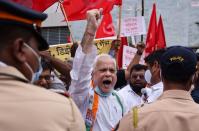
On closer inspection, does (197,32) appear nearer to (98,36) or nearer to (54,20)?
(54,20)

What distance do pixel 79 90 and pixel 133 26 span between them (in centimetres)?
609

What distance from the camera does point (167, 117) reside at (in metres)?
3.05

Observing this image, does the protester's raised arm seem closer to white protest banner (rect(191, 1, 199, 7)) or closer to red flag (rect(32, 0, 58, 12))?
red flag (rect(32, 0, 58, 12))

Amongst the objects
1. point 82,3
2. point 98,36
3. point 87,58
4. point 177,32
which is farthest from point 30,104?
point 177,32

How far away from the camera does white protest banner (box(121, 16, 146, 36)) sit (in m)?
10.2

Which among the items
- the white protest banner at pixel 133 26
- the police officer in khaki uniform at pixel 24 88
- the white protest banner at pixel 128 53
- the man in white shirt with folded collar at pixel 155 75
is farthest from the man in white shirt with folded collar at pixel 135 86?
the police officer in khaki uniform at pixel 24 88

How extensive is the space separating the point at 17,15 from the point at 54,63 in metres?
3.00

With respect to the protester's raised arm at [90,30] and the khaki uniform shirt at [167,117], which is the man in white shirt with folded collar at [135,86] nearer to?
the protester's raised arm at [90,30]

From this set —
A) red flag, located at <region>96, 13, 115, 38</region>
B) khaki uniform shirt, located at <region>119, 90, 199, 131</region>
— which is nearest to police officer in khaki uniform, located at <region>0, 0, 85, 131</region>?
khaki uniform shirt, located at <region>119, 90, 199, 131</region>

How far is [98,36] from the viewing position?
1004 cm

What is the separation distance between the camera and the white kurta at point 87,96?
14.1 feet

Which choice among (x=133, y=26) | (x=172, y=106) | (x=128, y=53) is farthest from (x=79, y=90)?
(x=133, y=26)

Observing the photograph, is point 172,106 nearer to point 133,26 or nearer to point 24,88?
point 24,88

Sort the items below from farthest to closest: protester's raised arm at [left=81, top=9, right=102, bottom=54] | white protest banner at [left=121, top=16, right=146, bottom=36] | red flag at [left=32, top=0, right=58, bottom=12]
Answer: white protest banner at [left=121, top=16, right=146, bottom=36]
red flag at [left=32, top=0, right=58, bottom=12]
protester's raised arm at [left=81, top=9, right=102, bottom=54]
